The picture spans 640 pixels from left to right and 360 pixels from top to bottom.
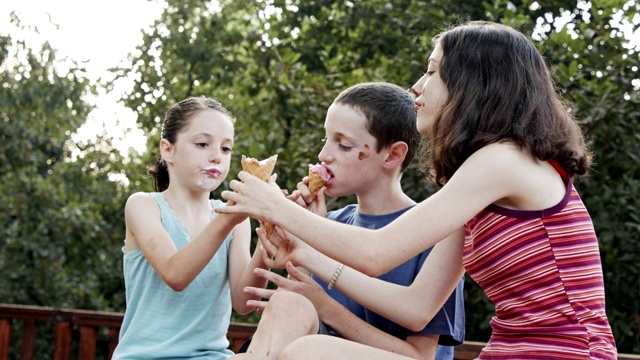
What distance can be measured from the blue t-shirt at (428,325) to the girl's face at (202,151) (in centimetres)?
47

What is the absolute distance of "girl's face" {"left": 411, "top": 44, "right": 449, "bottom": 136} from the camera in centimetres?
212

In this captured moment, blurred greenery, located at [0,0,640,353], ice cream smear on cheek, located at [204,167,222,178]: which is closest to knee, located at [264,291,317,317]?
ice cream smear on cheek, located at [204,167,222,178]

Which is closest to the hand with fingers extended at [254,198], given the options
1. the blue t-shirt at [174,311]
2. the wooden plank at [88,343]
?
the blue t-shirt at [174,311]

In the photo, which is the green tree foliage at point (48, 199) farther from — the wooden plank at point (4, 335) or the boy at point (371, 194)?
the boy at point (371, 194)

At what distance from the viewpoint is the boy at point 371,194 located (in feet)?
7.50

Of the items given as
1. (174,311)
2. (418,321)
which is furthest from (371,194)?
(174,311)

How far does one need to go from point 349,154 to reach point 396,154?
6.2 inches

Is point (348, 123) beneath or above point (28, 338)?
above

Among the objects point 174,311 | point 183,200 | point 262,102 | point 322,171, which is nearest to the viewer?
point 322,171

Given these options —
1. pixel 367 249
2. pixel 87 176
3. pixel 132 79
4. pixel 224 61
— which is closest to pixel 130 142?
pixel 87 176

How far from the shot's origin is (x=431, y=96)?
7.02 feet

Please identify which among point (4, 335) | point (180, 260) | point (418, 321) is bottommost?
point (4, 335)

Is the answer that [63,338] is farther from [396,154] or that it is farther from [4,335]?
[396,154]

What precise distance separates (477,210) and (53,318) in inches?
133
